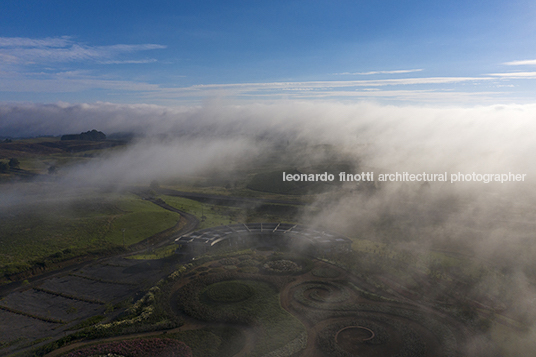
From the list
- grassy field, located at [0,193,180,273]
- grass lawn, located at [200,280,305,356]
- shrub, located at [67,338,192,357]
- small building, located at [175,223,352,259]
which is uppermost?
grassy field, located at [0,193,180,273]

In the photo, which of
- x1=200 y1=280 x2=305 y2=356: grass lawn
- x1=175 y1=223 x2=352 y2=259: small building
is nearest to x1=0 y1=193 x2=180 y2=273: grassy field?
x1=175 y1=223 x2=352 y2=259: small building

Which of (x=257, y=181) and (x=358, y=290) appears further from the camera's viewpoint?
(x=257, y=181)

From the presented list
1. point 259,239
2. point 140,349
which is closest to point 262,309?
point 140,349

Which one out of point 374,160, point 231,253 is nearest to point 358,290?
point 231,253

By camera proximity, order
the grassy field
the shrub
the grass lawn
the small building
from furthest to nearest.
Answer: the small building
the grassy field
the grass lawn
the shrub

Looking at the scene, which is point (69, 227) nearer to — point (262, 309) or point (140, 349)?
point (140, 349)

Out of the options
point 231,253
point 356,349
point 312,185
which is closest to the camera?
point 356,349

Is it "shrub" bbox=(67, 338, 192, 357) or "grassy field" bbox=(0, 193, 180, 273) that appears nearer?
"shrub" bbox=(67, 338, 192, 357)

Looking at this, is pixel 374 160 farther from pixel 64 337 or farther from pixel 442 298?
pixel 64 337

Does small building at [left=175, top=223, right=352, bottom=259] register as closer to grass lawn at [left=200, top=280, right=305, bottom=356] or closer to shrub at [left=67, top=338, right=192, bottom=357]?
grass lawn at [left=200, top=280, right=305, bottom=356]
